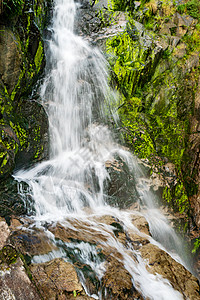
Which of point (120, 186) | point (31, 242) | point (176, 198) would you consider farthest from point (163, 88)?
point (31, 242)

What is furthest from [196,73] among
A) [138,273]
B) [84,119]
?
[138,273]

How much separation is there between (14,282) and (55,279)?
589 millimetres

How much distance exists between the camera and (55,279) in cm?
236

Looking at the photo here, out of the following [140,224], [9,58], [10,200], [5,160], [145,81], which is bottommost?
[140,224]

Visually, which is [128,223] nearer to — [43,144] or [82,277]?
[82,277]

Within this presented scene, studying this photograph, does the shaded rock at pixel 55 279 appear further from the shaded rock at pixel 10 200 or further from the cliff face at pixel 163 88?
the cliff face at pixel 163 88

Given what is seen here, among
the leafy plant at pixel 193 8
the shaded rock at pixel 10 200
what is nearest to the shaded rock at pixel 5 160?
the shaded rock at pixel 10 200

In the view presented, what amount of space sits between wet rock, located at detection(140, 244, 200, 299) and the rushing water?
0.13 metres

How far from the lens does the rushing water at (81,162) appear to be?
353cm

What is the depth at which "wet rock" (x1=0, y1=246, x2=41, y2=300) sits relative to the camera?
183 centimetres

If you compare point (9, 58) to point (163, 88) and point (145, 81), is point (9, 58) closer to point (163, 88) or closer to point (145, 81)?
point (145, 81)

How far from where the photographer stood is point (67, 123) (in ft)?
19.4

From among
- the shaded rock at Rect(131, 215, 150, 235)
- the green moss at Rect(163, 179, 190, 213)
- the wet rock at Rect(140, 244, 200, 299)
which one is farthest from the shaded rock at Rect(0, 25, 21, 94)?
the green moss at Rect(163, 179, 190, 213)

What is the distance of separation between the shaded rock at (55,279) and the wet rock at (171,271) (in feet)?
5.07
